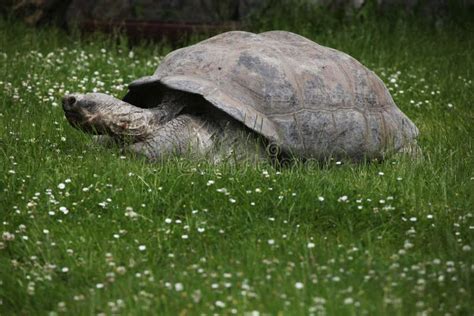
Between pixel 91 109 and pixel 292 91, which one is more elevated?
pixel 292 91

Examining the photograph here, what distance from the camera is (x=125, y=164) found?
5.63m

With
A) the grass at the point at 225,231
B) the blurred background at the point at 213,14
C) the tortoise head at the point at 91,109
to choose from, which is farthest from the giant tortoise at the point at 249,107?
the blurred background at the point at 213,14

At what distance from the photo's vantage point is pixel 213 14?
11.6m

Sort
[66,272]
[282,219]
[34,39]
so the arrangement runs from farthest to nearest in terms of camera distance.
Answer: [34,39] < [282,219] < [66,272]

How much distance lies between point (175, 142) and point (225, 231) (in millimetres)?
1352

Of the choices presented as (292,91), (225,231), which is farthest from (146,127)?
(225,231)

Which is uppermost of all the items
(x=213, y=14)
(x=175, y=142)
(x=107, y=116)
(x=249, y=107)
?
(x=249, y=107)

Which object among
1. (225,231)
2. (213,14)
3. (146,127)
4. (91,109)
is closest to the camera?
(225,231)

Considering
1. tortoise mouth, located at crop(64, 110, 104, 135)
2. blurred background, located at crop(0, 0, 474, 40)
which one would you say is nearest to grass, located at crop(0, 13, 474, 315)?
tortoise mouth, located at crop(64, 110, 104, 135)

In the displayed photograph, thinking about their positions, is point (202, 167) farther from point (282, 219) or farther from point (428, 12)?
point (428, 12)

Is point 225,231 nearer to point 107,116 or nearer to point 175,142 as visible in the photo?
point 175,142

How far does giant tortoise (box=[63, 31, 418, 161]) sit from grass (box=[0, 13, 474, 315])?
0.20m

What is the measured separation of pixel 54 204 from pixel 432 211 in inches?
79.2

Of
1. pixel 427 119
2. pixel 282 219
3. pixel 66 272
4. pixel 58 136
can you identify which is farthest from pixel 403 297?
pixel 427 119
